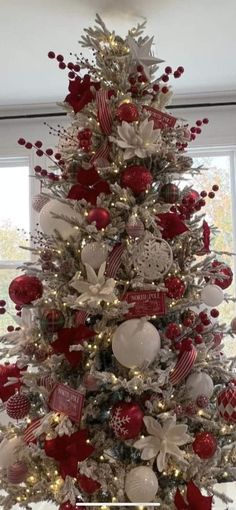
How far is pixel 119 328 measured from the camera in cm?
161

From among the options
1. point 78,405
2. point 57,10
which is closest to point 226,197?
point 57,10

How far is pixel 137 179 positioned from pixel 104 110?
0.84 ft

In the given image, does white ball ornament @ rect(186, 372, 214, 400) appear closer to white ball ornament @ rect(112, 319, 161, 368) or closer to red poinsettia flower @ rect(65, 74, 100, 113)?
white ball ornament @ rect(112, 319, 161, 368)

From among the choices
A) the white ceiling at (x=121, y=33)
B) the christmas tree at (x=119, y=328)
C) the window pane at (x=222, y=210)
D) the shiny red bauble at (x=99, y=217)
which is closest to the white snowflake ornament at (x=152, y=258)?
the christmas tree at (x=119, y=328)

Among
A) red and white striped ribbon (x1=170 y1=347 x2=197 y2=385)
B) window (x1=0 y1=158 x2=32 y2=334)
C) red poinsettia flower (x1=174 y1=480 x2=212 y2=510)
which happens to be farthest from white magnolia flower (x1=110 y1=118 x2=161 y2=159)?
window (x1=0 y1=158 x2=32 y2=334)

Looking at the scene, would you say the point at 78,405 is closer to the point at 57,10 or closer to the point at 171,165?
the point at 171,165

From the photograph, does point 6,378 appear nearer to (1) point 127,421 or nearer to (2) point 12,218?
(1) point 127,421

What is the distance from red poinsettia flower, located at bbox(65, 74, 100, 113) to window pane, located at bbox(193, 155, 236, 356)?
150 centimetres

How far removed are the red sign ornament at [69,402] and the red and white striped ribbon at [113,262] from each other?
343 mm

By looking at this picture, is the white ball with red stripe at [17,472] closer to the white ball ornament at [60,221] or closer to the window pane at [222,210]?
the white ball ornament at [60,221]

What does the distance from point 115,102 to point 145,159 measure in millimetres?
196

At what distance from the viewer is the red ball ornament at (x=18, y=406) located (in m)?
1.71

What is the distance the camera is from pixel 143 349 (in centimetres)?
156

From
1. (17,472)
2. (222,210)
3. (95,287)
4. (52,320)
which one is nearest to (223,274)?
(95,287)
